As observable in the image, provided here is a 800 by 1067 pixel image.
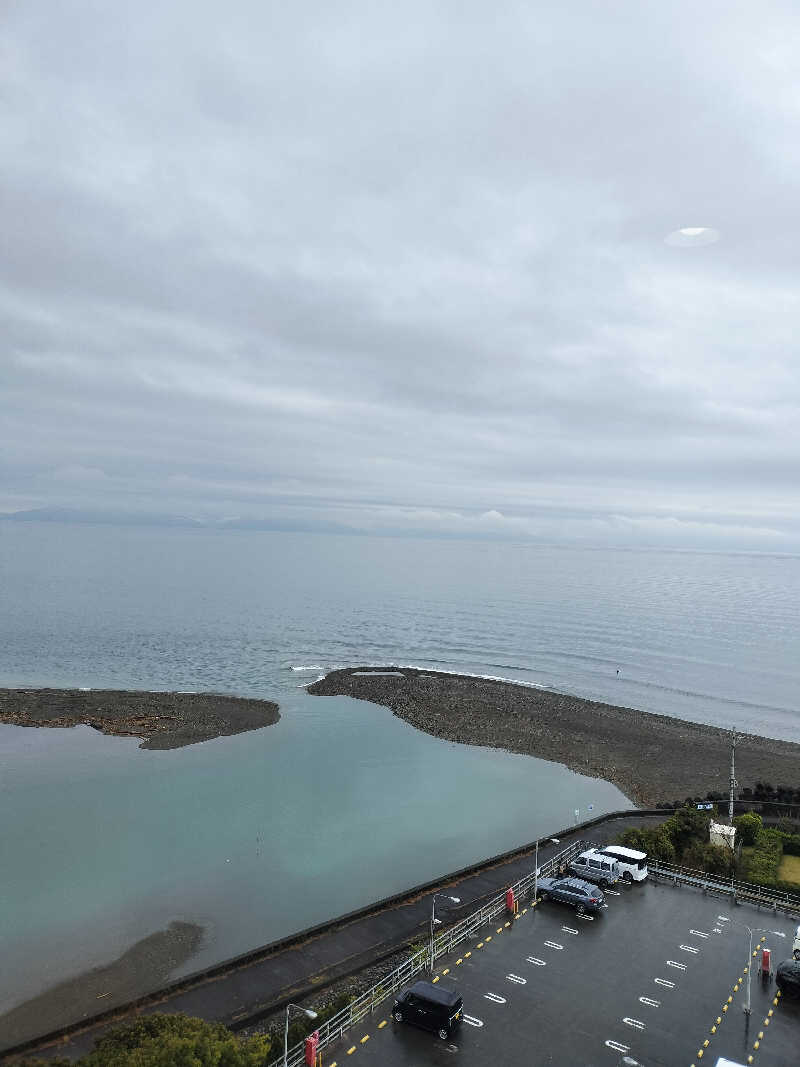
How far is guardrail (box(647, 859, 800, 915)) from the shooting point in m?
32.2

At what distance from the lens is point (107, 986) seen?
3059 centimetres

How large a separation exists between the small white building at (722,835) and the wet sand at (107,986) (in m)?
29.5

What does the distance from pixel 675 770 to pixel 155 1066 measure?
57.6 m

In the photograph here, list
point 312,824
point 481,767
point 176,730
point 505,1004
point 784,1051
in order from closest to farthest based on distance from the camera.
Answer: point 784,1051 < point 505,1004 < point 312,824 < point 481,767 < point 176,730

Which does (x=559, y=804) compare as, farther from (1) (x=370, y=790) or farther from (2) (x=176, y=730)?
(2) (x=176, y=730)

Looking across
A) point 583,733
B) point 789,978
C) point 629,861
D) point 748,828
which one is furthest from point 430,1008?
point 583,733

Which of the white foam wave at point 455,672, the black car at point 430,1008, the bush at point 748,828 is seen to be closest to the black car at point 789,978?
the black car at point 430,1008

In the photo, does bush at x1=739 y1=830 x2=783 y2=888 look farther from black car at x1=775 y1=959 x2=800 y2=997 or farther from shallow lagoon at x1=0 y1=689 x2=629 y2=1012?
shallow lagoon at x1=0 y1=689 x2=629 y2=1012

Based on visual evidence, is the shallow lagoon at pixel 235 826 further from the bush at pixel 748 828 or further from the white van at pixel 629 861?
the bush at pixel 748 828

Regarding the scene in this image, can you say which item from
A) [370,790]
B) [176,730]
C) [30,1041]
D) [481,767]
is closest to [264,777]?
[370,790]

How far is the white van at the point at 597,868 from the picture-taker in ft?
111

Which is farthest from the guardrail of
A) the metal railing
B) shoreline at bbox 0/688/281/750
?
shoreline at bbox 0/688/281/750

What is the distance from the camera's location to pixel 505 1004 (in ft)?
77.0

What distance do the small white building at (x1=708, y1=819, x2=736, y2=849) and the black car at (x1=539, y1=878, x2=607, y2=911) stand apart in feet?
38.3
